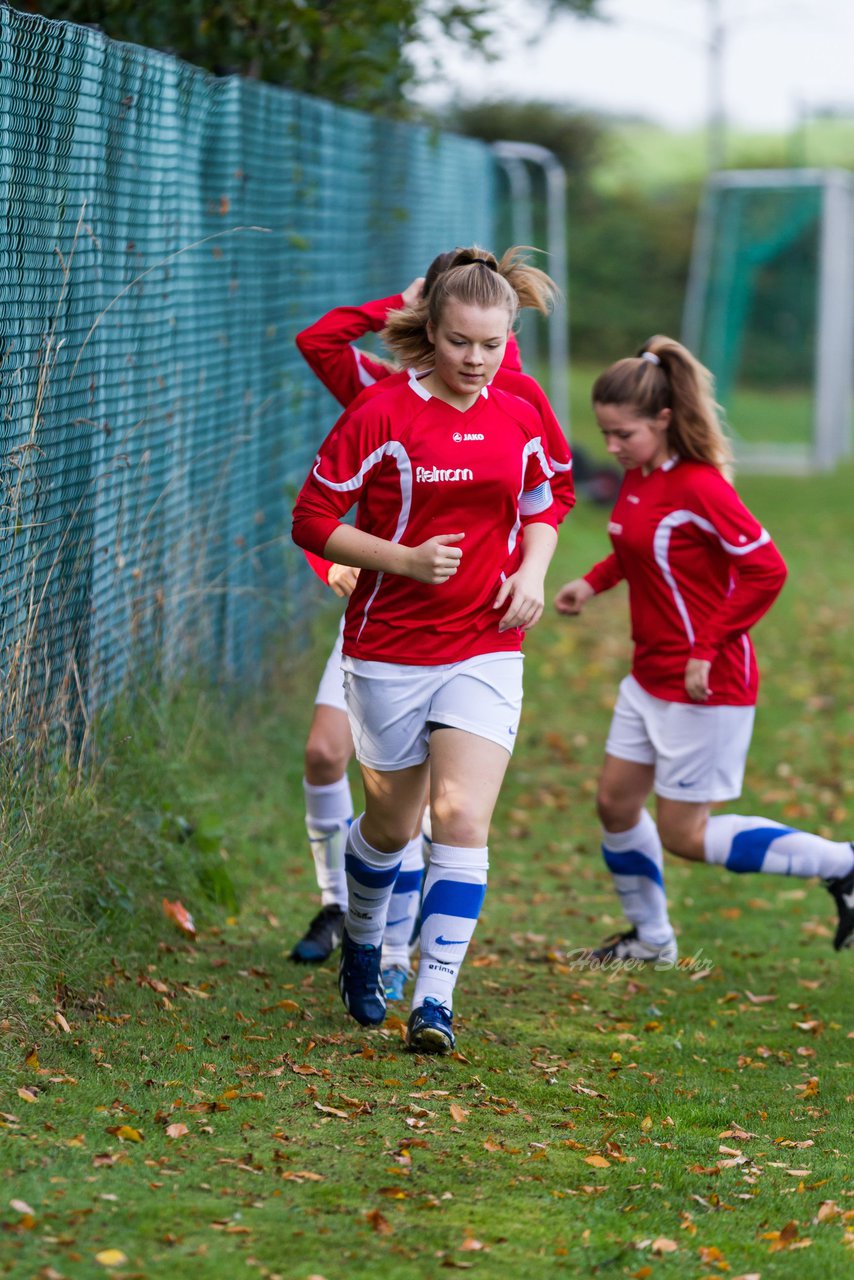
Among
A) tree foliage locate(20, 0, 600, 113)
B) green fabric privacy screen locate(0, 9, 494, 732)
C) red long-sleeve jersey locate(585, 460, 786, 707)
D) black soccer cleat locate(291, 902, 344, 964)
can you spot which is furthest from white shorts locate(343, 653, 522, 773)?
tree foliage locate(20, 0, 600, 113)

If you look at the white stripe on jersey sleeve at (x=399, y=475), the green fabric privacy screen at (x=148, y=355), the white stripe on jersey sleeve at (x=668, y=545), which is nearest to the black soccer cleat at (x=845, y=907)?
the white stripe on jersey sleeve at (x=668, y=545)

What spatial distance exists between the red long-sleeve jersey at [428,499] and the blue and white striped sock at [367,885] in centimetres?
57

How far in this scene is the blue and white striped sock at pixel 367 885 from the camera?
4.91 meters

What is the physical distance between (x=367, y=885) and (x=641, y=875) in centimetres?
147

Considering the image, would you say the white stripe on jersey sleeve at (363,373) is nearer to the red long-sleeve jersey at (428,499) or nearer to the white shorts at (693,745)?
the red long-sleeve jersey at (428,499)

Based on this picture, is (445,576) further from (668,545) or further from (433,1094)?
(668,545)

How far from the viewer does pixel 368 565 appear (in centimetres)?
445

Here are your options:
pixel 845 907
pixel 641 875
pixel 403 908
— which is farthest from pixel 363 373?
pixel 845 907

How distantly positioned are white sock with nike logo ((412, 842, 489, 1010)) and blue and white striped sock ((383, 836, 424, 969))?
83cm

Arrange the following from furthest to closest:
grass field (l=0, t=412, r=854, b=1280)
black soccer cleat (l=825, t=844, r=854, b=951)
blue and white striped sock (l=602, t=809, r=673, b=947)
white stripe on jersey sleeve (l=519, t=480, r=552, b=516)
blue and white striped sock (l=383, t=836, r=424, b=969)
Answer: blue and white striped sock (l=602, t=809, r=673, b=947), black soccer cleat (l=825, t=844, r=854, b=951), blue and white striped sock (l=383, t=836, r=424, b=969), white stripe on jersey sleeve (l=519, t=480, r=552, b=516), grass field (l=0, t=412, r=854, b=1280)

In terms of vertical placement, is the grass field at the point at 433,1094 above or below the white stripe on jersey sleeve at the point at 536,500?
below

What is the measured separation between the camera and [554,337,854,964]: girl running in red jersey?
5641 mm

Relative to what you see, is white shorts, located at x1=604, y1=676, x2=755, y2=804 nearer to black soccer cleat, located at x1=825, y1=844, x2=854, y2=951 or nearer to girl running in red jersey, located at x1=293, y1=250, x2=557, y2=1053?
black soccer cleat, located at x1=825, y1=844, x2=854, y2=951

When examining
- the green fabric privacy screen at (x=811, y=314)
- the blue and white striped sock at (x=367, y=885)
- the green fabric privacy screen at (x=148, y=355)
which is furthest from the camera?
the green fabric privacy screen at (x=811, y=314)
